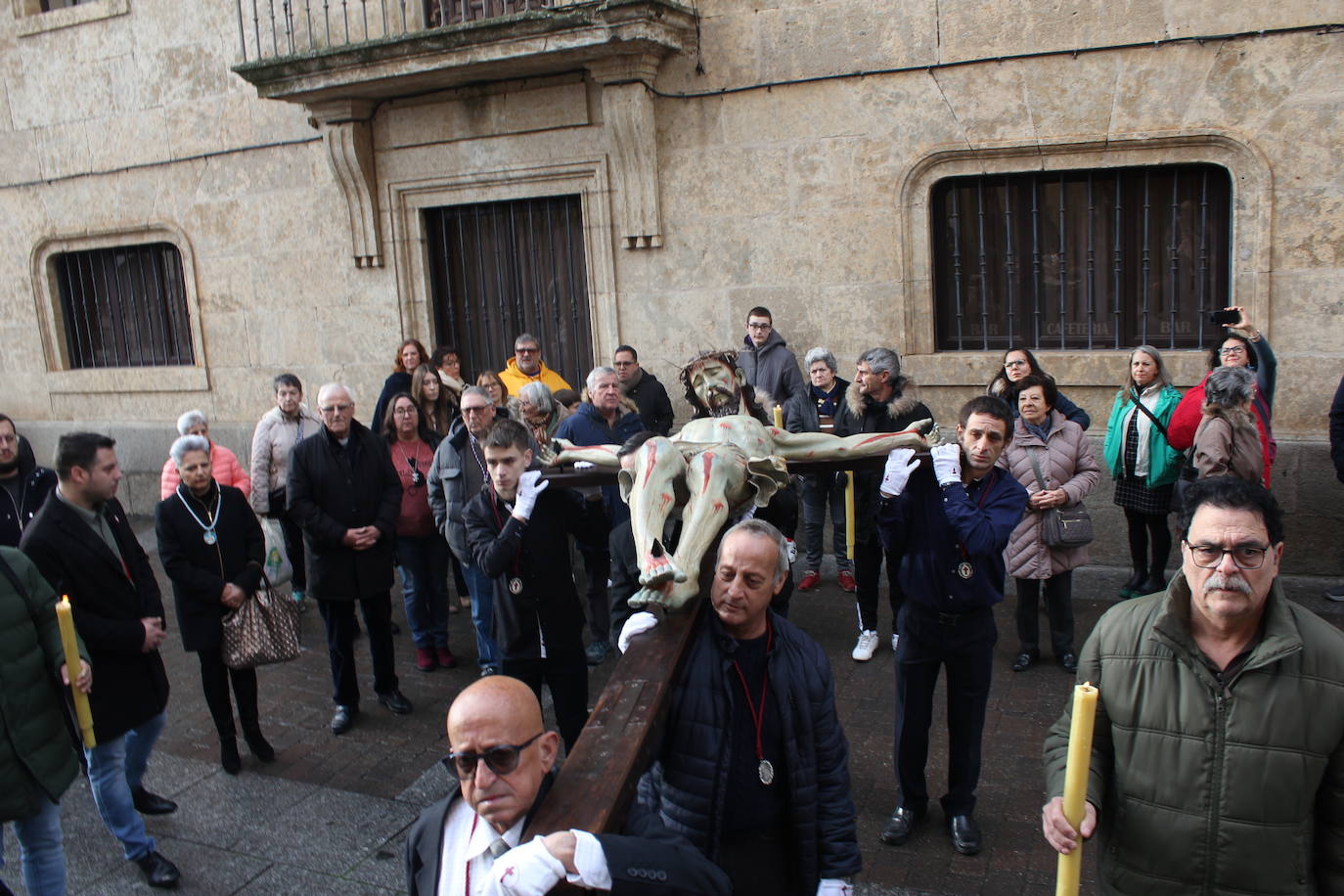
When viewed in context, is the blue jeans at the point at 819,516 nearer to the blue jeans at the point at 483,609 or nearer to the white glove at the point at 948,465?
the blue jeans at the point at 483,609

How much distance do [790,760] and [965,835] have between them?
1.79 m

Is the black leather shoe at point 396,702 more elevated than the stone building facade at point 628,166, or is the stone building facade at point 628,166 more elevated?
the stone building facade at point 628,166

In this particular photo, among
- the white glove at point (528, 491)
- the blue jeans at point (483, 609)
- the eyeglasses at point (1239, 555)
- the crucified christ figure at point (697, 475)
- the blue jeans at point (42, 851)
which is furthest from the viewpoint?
the blue jeans at point (483, 609)

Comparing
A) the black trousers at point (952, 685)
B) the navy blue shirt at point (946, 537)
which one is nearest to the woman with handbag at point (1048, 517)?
the black trousers at point (952, 685)

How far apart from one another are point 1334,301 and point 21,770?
25.1 ft

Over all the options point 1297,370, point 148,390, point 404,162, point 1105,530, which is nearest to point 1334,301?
point 1297,370

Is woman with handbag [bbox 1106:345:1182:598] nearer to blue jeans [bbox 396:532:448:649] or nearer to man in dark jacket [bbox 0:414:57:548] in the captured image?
blue jeans [bbox 396:532:448:649]

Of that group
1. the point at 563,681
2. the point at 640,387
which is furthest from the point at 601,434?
the point at 563,681

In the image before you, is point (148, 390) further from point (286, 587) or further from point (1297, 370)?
point (1297, 370)

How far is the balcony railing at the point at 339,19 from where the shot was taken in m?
9.10

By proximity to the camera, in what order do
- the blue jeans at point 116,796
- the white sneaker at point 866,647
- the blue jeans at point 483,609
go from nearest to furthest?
the blue jeans at point 116,796 → the blue jeans at point 483,609 → the white sneaker at point 866,647

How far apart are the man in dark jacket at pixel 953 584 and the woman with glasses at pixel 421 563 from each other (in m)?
3.39

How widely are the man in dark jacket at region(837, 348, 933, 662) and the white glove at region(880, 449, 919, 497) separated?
2275 millimetres

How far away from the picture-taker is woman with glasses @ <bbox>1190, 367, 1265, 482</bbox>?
6.08 meters
